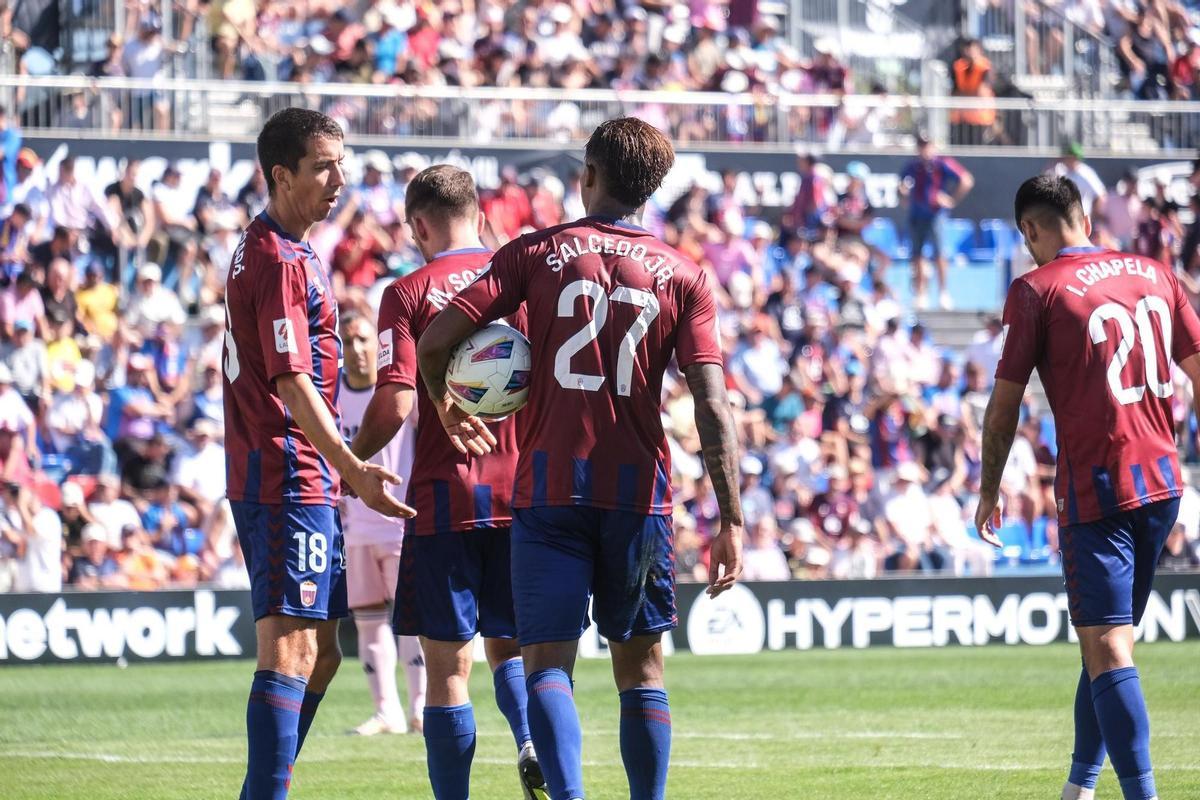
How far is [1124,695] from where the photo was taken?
22.8 feet

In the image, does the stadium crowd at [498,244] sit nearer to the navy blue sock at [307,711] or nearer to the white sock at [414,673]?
the white sock at [414,673]

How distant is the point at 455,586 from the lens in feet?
23.3

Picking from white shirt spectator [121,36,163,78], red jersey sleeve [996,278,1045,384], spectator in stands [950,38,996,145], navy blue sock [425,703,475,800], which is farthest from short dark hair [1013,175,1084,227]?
spectator in stands [950,38,996,145]

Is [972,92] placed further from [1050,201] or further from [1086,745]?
[1086,745]

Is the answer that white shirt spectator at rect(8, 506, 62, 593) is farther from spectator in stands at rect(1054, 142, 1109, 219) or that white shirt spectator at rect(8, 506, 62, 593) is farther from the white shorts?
spectator in stands at rect(1054, 142, 1109, 219)

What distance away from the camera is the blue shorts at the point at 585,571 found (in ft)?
20.4

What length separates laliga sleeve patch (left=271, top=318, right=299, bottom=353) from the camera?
253 inches

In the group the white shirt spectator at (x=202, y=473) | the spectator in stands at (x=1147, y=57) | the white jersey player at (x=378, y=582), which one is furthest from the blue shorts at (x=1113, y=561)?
the spectator in stands at (x=1147, y=57)

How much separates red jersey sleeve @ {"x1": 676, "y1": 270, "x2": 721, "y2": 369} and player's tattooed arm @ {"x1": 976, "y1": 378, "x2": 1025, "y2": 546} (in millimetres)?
1484

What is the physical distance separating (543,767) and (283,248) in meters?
2.09

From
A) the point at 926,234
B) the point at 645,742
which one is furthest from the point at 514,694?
the point at 926,234

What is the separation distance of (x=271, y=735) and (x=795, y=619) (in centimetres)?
1100

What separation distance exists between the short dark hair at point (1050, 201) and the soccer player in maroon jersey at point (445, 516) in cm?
225

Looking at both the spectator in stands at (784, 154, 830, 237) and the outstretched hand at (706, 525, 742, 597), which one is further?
the spectator in stands at (784, 154, 830, 237)
